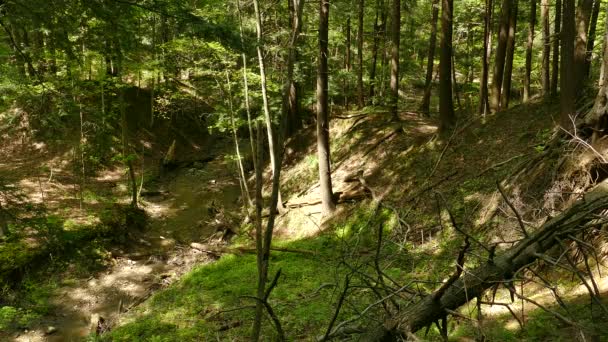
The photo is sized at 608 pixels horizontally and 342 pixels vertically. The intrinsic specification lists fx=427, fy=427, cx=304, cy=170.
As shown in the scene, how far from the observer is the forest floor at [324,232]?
24.4ft

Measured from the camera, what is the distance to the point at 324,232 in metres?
13.0

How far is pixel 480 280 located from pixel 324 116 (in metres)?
10.1

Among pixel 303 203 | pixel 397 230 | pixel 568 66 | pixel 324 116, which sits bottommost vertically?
pixel 303 203

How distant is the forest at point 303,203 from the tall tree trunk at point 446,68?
7cm

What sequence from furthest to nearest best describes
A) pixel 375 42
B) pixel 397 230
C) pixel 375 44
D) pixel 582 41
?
pixel 375 42 < pixel 375 44 < pixel 582 41 < pixel 397 230

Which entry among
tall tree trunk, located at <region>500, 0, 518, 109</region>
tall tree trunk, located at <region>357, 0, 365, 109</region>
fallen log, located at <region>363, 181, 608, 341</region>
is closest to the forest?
fallen log, located at <region>363, 181, 608, 341</region>

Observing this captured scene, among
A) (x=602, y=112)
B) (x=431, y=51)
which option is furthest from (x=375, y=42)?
(x=602, y=112)

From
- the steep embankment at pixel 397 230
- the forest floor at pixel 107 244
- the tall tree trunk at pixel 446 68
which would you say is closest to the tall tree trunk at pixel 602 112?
the steep embankment at pixel 397 230

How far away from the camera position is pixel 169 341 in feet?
26.6

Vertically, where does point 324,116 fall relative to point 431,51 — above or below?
below

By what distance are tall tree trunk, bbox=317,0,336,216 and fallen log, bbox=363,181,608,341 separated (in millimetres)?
9641

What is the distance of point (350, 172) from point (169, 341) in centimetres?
922

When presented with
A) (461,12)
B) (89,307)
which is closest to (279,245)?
(89,307)

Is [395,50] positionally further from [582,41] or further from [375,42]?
[582,41]
